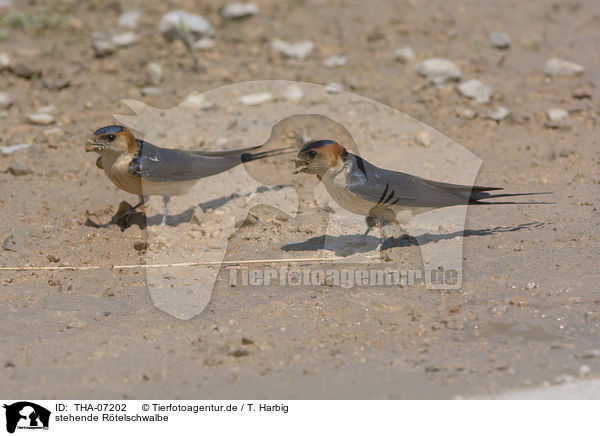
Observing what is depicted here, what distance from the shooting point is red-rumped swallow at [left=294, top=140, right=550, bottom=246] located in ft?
19.4

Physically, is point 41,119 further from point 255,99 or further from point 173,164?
point 173,164

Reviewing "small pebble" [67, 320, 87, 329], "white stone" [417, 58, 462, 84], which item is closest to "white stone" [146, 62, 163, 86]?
"white stone" [417, 58, 462, 84]

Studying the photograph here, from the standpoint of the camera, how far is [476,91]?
8.81 meters

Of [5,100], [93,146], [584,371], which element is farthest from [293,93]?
[584,371]

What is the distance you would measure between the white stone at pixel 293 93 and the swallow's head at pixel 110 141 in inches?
104

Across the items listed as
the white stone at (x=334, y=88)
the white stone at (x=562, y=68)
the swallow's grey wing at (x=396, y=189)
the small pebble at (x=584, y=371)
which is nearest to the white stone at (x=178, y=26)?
the white stone at (x=334, y=88)

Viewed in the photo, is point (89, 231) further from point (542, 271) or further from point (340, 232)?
point (542, 271)

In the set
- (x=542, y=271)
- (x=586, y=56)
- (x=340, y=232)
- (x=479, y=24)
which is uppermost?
(x=479, y=24)

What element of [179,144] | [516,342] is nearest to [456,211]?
[516,342]

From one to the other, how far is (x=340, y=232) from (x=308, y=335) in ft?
6.64

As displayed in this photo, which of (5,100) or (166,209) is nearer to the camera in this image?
(166,209)

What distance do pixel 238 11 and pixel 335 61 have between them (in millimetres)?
1831

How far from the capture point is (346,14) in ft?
34.4

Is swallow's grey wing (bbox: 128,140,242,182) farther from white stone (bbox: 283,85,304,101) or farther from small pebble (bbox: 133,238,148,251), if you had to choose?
white stone (bbox: 283,85,304,101)
